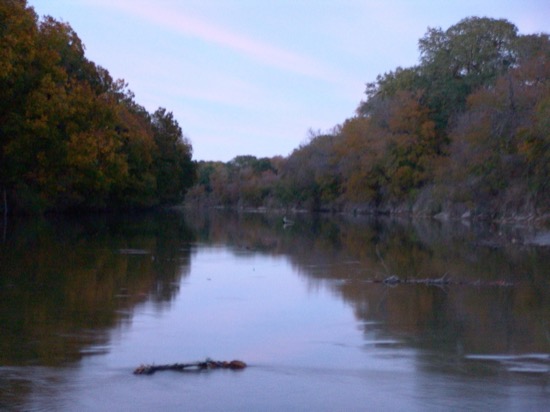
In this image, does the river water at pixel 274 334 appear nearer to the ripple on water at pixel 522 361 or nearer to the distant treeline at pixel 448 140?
the ripple on water at pixel 522 361

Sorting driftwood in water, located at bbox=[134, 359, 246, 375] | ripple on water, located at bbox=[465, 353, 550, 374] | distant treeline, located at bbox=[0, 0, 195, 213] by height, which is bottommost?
driftwood in water, located at bbox=[134, 359, 246, 375]

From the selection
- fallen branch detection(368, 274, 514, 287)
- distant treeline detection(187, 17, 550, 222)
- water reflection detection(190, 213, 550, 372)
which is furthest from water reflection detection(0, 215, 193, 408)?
distant treeline detection(187, 17, 550, 222)

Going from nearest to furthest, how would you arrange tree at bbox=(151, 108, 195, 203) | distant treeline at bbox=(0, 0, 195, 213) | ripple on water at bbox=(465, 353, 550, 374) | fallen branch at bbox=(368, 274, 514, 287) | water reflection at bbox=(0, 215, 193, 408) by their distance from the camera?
1. ripple on water at bbox=(465, 353, 550, 374)
2. water reflection at bbox=(0, 215, 193, 408)
3. fallen branch at bbox=(368, 274, 514, 287)
4. distant treeline at bbox=(0, 0, 195, 213)
5. tree at bbox=(151, 108, 195, 203)

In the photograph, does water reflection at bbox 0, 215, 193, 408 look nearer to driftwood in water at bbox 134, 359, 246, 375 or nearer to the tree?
driftwood in water at bbox 134, 359, 246, 375

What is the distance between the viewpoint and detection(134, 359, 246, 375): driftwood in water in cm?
734

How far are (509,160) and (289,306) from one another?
109 ft

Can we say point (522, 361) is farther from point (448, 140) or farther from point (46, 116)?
point (448, 140)

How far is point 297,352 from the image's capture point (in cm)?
858

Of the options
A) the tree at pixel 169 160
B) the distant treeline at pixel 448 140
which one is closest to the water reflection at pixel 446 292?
the distant treeline at pixel 448 140

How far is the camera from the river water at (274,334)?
668 centimetres

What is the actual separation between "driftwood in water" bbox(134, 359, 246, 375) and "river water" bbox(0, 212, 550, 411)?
0.12 m

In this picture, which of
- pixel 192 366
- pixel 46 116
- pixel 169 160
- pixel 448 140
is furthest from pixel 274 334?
pixel 169 160

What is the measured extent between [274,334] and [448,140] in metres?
56.2

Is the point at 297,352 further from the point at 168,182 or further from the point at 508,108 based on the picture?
the point at 168,182
